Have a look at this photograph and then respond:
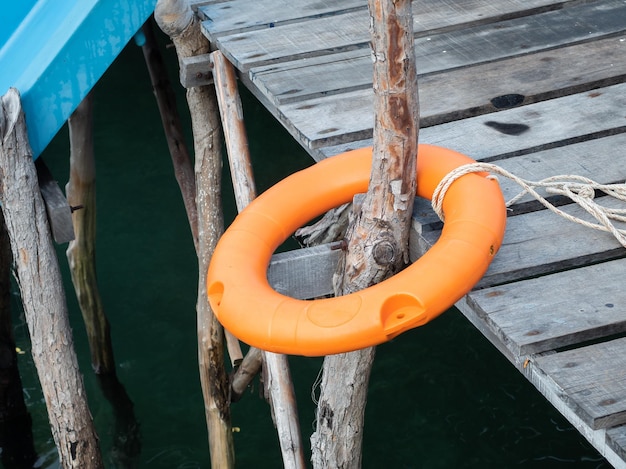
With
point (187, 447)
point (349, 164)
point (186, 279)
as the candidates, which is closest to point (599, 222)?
point (349, 164)

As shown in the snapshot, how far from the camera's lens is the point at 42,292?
11.3 ft

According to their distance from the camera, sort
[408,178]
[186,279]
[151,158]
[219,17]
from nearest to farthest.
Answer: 1. [408,178]
2. [219,17]
3. [186,279]
4. [151,158]

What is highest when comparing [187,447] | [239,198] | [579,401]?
[579,401]

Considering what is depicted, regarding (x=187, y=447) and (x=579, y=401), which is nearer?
(x=579, y=401)

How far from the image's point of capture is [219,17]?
147 inches

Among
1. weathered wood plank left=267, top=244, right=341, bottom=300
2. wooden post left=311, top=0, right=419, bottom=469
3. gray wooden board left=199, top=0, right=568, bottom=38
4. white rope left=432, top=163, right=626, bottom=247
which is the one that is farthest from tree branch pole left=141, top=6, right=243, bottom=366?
white rope left=432, top=163, right=626, bottom=247

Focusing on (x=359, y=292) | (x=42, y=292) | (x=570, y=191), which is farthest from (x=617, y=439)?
(x=42, y=292)

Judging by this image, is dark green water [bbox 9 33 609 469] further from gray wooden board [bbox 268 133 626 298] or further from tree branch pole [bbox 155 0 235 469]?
gray wooden board [bbox 268 133 626 298]

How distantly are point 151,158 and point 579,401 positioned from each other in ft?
17.4

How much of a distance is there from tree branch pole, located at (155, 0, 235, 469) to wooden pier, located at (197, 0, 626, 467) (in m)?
0.12

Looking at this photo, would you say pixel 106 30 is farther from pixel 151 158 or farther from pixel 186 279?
pixel 151 158

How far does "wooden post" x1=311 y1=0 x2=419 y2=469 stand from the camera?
7.11 ft

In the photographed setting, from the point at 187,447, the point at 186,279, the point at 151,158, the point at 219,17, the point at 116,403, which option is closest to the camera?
the point at 219,17

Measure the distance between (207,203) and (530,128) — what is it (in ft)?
4.83
